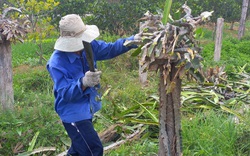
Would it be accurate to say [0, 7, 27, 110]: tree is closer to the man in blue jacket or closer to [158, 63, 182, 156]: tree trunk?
the man in blue jacket

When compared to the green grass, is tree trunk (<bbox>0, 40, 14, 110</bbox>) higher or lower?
higher

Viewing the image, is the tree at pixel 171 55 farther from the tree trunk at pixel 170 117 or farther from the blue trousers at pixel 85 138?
the blue trousers at pixel 85 138

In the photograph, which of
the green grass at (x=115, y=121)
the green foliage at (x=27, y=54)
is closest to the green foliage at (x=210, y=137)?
the green grass at (x=115, y=121)

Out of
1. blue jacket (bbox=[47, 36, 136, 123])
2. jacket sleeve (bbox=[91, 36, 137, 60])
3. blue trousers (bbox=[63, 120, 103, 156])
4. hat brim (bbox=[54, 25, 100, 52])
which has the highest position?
hat brim (bbox=[54, 25, 100, 52])

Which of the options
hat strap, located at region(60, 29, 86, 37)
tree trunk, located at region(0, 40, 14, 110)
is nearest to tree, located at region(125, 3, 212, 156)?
hat strap, located at region(60, 29, 86, 37)

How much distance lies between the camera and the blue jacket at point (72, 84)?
2734 millimetres

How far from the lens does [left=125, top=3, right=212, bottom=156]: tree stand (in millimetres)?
2426

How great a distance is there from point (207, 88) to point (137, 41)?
2.62 m

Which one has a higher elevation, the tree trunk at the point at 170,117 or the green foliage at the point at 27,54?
the tree trunk at the point at 170,117

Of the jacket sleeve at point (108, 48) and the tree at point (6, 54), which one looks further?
the tree at point (6, 54)

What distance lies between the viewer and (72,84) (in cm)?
271

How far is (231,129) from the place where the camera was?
3.42 meters

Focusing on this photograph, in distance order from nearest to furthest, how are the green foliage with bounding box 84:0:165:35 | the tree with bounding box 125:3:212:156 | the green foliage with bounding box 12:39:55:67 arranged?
1. the tree with bounding box 125:3:212:156
2. the green foliage with bounding box 12:39:55:67
3. the green foliage with bounding box 84:0:165:35

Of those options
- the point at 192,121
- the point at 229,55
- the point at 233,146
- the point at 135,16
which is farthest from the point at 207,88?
the point at 135,16
